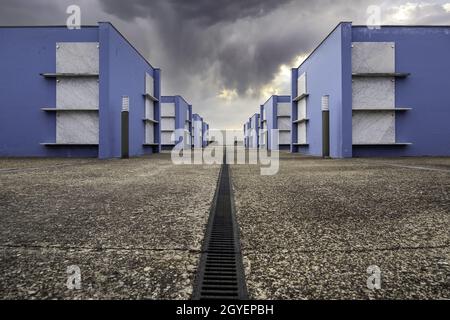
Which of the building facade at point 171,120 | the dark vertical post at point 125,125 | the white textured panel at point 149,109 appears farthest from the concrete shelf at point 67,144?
the building facade at point 171,120

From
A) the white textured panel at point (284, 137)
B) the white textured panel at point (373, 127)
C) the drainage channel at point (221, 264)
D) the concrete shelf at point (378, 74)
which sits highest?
the concrete shelf at point (378, 74)

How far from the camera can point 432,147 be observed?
14.2 m

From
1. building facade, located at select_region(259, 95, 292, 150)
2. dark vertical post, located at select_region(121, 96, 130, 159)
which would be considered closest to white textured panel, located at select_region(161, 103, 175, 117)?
building facade, located at select_region(259, 95, 292, 150)

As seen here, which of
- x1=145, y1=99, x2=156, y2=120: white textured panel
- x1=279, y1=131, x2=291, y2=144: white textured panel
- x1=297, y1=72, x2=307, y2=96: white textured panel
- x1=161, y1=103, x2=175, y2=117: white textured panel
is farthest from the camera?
x1=161, y1=103, x2=175, y2=117: white textured panel

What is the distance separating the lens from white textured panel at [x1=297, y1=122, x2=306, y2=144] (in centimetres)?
1958

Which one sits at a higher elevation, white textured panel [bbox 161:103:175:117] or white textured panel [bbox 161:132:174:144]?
white textured panel [bbox 161:103:175:117]

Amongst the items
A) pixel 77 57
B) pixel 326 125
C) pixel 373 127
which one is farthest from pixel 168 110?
pixel 373 127

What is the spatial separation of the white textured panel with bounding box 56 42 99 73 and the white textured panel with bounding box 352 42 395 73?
11.5 metres

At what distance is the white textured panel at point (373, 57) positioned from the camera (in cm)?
1386

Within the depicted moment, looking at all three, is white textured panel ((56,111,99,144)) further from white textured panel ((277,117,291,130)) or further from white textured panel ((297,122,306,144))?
white textured panel ((277,117,291,130))

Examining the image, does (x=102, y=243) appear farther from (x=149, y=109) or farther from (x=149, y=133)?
(x=149, y=109)

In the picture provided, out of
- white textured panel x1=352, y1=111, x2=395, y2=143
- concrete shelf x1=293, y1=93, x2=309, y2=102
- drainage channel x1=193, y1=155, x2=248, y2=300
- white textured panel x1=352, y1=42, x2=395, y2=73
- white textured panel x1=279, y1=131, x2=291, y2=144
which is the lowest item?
drainage channel x1=193, y1=155, x2=248, y2=300

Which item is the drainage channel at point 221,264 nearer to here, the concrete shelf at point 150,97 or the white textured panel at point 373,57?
the white textured panel at point 373,57

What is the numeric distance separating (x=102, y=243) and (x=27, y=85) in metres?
14.8
